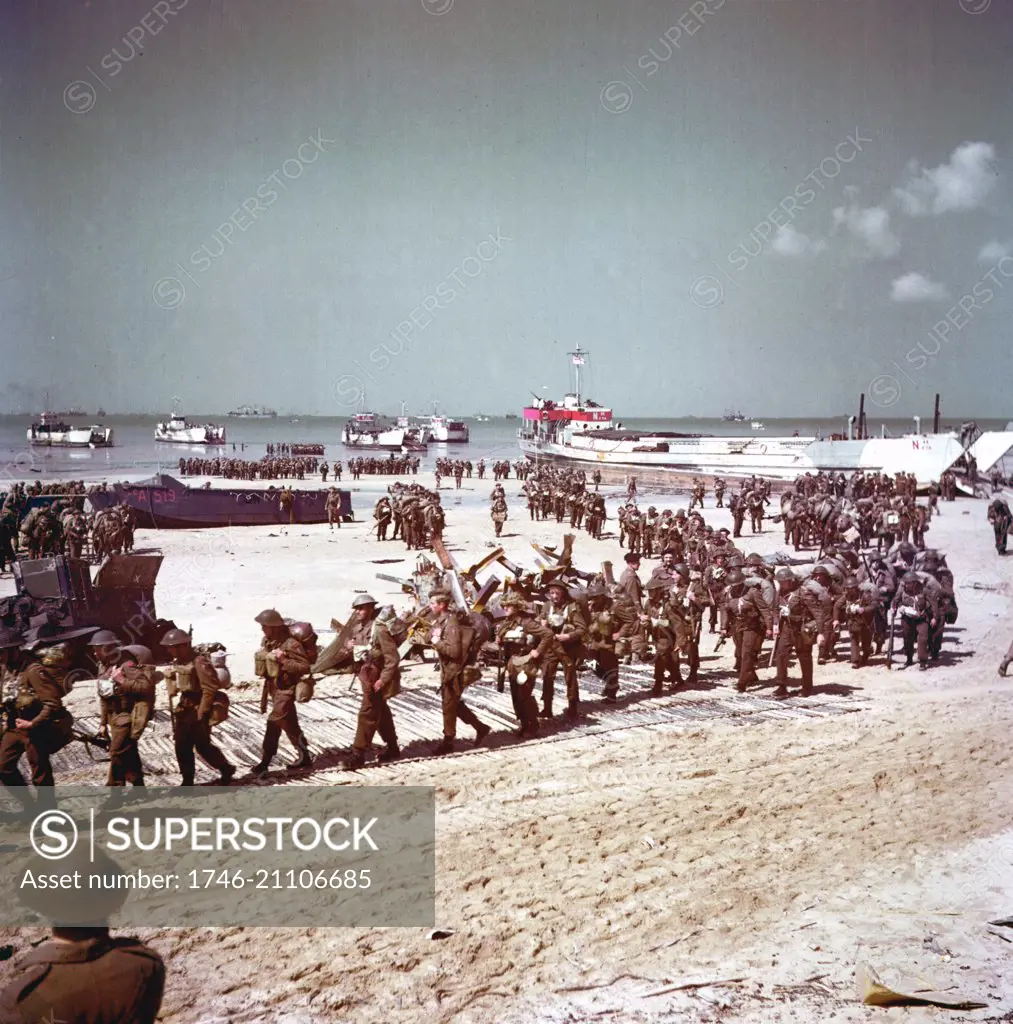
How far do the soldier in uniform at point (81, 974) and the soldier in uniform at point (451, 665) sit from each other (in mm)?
5636

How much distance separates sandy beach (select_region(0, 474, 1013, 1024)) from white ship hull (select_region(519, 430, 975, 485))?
128 ft

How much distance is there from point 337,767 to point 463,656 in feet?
5.47

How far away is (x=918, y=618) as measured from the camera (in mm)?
12453

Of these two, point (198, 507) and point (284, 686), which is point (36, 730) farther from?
point (198, 507)

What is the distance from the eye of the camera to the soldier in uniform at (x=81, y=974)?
2873mm

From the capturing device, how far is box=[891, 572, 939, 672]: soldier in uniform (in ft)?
40.5

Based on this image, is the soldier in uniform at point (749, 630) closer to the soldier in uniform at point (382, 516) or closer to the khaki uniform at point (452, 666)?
the khaki uniform at point (452, 666)

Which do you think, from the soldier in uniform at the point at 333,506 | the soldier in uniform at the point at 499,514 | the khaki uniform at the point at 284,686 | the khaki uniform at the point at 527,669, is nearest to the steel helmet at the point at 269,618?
the khaki uniform at the point at 284,686

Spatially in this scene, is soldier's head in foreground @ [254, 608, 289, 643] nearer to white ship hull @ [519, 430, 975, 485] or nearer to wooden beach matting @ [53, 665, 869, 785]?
wooden beach matting @ [53, 665, 869, 785]

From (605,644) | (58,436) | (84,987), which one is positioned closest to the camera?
(84,987)

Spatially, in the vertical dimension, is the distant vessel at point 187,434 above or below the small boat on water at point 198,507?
above

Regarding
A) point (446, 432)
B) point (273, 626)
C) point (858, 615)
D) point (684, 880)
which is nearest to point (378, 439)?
point (446, 432)

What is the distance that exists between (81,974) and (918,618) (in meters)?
12.2

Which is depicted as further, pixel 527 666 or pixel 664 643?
pixel 664 643
